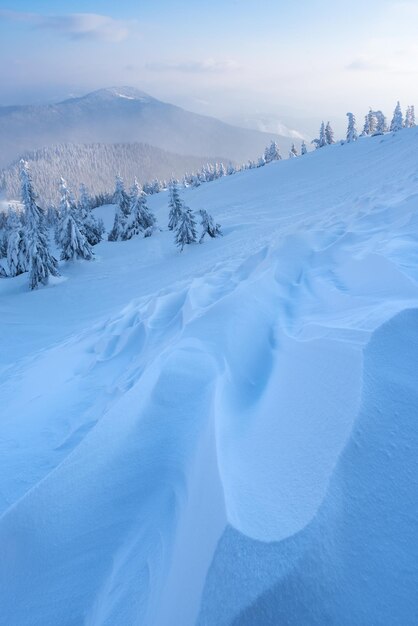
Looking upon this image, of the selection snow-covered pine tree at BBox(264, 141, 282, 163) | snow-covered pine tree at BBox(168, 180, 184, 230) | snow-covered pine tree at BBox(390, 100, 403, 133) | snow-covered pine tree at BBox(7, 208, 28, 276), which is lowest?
snow-covered pine tree at BBox(7, 208, 28, 276)

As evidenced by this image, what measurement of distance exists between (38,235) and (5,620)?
26290 mm

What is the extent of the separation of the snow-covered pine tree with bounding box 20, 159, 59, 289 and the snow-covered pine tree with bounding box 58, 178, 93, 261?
259 centimetres

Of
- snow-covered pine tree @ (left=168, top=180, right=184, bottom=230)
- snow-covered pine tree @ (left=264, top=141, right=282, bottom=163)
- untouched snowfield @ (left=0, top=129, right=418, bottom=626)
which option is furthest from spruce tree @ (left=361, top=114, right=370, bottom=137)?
untouched snowfield @ (left=0, top=129, right=418, bottom=626)

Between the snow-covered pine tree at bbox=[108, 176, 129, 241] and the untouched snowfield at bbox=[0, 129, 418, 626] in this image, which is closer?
the untouched snowfield at bbox=[0, 129, 418, 626]

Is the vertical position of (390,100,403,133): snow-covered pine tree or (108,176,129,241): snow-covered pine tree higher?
(390,100,403,133): snow-covered pine tree

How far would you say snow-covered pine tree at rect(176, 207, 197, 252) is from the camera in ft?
81.3

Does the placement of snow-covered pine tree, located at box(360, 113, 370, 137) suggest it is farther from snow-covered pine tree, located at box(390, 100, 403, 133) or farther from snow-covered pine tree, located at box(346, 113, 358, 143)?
snow-covered pine tree, located at box(346, 113, 358, 143)

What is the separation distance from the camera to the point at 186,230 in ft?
81.3

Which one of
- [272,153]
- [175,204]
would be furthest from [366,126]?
[175,204]

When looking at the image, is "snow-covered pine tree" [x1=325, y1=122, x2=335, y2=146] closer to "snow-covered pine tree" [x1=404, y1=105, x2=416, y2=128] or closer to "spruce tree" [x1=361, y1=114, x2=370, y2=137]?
"spruce tree" [x1=361, y1=114, x2=370, y2=137]

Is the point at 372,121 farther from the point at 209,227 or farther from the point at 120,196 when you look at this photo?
the point at 209,227

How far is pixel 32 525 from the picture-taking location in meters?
1.95

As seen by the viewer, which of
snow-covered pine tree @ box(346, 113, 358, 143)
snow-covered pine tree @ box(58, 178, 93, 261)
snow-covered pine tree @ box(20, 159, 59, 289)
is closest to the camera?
snow-covered pine tree @ box(20, 159, 59, 289)

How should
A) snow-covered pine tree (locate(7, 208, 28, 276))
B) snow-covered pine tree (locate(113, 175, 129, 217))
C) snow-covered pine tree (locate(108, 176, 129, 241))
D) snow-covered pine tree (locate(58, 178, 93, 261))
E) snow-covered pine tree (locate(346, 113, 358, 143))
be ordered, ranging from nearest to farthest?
snow-covered pine tree (locate(58, 178, 93, 261)) → snow-covered pine tree (locate(7, 208, 28, 276)) → snow-covered pine tree (locate(108, 176, 129, 241)) → snow-covered pine tree (locate(113, 175, 129, 217)) → snow-covered pine tree (locate(346, 113, 358, 143))
